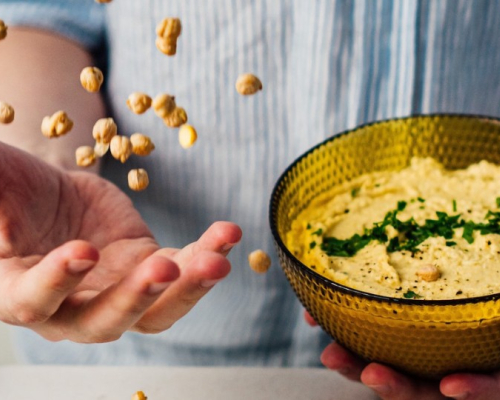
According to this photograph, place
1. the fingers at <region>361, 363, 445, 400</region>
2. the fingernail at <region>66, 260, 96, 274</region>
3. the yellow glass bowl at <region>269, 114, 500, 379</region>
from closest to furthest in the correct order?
the fingernail at <region>66, 260, 96, 274</region> → the yellow glass bowl at <region>269, 114, 500, 379</region> → the fingers at <region>361, 363, 445, 400</region>

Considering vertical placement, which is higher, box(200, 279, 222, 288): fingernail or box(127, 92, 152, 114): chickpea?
box(127, 92, 152, 114): chickpea

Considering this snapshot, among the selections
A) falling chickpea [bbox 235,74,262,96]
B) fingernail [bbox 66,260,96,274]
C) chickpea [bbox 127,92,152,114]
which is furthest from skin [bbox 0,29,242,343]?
falling chickpea [bbox 235,74,262,96]

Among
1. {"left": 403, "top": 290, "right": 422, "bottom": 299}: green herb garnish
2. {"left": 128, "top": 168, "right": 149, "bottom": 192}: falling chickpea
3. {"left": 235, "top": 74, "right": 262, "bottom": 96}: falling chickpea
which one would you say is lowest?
{"left": 403, "top": 290, "right": 422, "bottom": 299}: green herb garnish

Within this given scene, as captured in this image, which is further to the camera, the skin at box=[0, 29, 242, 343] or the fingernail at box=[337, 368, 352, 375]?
the fingernail at box=[337, 368, 352, 375]

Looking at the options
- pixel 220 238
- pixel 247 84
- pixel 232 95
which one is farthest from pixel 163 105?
pixel 232 95

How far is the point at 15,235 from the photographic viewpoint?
A: 728mm

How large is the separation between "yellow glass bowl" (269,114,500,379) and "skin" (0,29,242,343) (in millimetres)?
150

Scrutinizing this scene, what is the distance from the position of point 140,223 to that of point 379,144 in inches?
15.0

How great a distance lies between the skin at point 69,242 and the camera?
57cm

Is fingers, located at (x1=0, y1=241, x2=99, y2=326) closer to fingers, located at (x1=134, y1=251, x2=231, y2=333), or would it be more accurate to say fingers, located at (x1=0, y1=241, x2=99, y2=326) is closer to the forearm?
fingers, located at (x1=134, y1=251, x2=231, y2=333)

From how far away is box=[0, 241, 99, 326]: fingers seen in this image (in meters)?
0.54

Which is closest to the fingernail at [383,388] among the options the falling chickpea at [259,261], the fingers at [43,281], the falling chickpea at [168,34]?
the falling chickpea at [259,261]

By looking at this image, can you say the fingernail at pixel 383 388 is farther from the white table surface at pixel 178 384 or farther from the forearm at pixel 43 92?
the forearm at pixel 43 92

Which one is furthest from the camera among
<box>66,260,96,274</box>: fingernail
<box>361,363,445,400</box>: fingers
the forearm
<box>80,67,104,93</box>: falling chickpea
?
the forearm
